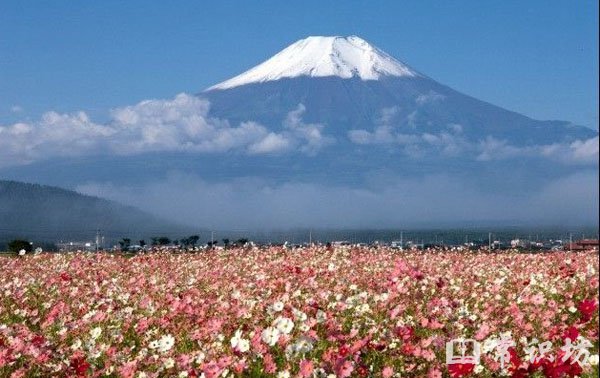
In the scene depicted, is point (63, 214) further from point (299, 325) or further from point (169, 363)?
point (169, 363)

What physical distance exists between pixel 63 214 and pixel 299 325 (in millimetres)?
163261

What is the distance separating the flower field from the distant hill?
429 feet

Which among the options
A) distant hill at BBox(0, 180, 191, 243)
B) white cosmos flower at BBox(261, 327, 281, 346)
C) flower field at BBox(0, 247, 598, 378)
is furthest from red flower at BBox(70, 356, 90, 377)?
distant hill at BBox(0, 180, 191, 243)

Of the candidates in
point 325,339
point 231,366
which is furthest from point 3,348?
point 325,339

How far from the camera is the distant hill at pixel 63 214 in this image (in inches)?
5930

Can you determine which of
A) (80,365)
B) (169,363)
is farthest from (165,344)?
(80,365)

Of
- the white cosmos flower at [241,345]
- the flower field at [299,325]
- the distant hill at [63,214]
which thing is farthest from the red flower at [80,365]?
the distant hill at [63,214]

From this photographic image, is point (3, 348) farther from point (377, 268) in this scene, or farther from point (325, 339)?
point (377, 268)

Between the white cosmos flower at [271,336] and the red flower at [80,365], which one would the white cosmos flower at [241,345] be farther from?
the red flower at [80,365]

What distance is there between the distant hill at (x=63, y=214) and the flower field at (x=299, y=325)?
429 ft

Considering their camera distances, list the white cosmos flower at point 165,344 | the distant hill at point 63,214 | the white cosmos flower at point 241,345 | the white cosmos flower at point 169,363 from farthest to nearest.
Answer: the distant hill at point 63,214, the white cosmos flower at point 165,344, the white cosmos flower at point 169,363, the white cosmos flower at point 241,345

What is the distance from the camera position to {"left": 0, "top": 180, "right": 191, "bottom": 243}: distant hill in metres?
151

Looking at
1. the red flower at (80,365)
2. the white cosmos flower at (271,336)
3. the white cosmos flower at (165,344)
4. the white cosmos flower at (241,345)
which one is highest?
the white cosmos flower at (271,336)

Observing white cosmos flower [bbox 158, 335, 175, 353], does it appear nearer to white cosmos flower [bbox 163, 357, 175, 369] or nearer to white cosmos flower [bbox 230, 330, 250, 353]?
white cosmos flower [bbox 163, 357, 175, 369]
